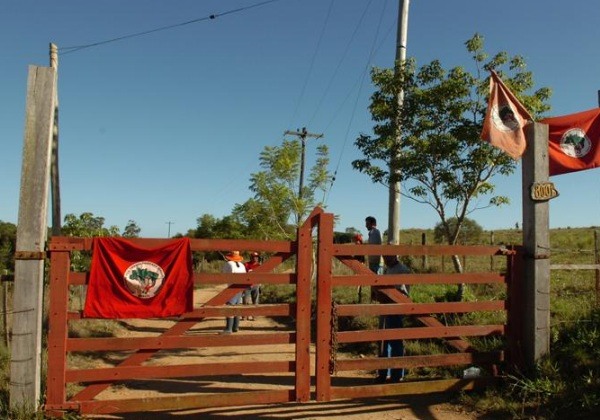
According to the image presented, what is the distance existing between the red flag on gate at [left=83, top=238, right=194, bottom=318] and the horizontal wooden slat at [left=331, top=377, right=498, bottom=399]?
6.54 feet

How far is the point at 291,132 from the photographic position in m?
32.2

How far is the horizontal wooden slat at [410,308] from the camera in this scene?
19.5ft

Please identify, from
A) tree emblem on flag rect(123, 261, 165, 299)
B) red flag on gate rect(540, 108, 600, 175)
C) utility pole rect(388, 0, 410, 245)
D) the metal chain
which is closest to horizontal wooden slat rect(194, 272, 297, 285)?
tree emblem on flag rect(123, 261, 165, 299)

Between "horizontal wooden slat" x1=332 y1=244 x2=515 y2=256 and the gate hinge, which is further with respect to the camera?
"horizontal wooden slat" x1=332 y1=244 x2=515 y2=256

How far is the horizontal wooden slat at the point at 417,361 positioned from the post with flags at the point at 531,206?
1.65 ft

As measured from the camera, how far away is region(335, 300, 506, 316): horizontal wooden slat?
5.94 m

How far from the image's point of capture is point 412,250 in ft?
20.3

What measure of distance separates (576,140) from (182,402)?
587 cm

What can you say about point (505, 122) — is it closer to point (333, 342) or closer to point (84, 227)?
point (333, 342)

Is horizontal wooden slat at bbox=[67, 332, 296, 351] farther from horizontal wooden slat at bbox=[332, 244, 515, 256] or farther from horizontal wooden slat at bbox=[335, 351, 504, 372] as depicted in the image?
horizontal wooden slat at bbox=[332, 244, 515, 256]

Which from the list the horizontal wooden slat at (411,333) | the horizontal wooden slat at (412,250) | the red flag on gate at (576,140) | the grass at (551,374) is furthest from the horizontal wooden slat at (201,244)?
the red flag on gate at (576,140)

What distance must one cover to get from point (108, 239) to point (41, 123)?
1384mm

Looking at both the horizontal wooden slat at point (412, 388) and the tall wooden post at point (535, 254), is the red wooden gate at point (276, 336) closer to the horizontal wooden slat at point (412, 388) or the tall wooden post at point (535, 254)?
the horizontal wooden slat at point (412, 388)

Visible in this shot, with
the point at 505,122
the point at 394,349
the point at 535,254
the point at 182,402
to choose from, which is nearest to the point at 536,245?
the point at 535,254
